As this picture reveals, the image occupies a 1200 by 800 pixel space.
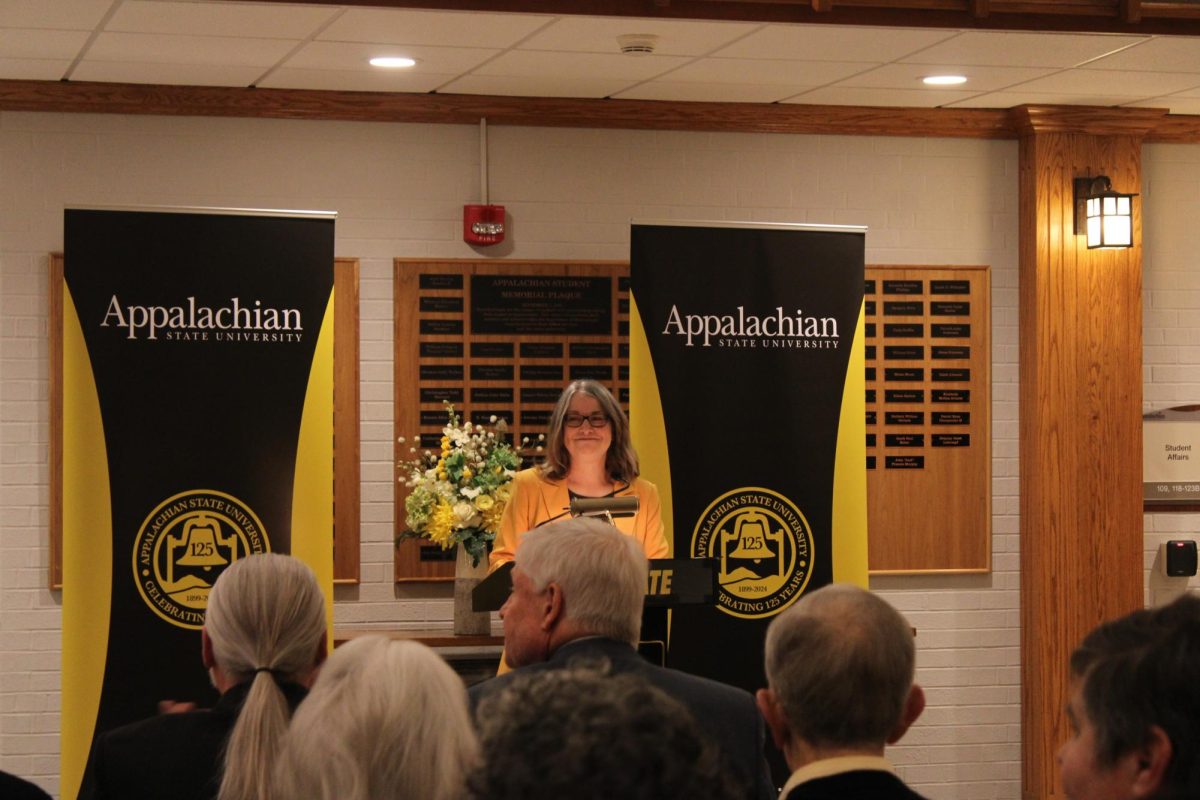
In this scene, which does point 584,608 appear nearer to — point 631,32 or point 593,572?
point 593,572

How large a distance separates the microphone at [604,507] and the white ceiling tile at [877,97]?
2277mm

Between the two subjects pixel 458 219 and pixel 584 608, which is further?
pixel 458 219

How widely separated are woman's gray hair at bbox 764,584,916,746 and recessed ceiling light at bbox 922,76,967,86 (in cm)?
395

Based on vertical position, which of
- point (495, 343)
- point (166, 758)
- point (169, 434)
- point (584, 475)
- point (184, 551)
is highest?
point (495, 343)

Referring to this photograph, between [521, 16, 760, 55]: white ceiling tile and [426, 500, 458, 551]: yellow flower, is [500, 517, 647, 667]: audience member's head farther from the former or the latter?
[426, 500, 458, 551]: yellow flower

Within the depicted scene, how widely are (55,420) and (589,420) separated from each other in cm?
220

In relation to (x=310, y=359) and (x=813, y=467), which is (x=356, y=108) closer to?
(x=310, y=359)

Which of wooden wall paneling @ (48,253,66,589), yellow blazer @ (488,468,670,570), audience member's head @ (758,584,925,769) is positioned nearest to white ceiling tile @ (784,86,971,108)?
yellow blazer @ (488,468,670,570)

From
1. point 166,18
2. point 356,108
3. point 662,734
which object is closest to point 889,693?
point 662,734

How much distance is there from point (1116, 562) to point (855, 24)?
285 cm

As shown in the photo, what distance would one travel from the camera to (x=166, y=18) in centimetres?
462

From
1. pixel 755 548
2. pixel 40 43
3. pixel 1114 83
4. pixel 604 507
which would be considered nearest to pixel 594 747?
pixel 604 507

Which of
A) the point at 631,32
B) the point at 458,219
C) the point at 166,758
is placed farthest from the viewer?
the point at 458,219

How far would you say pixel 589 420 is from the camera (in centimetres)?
Result: 480
